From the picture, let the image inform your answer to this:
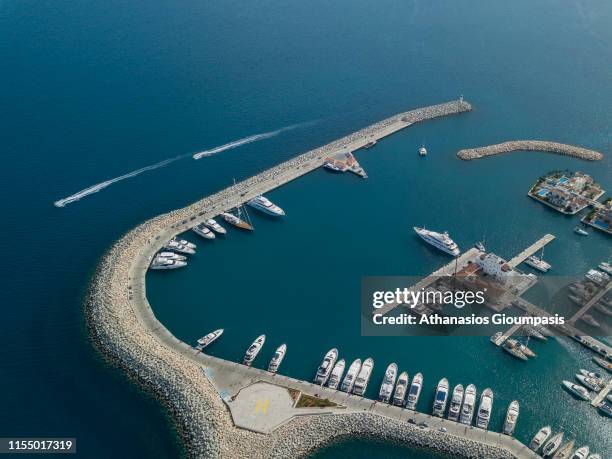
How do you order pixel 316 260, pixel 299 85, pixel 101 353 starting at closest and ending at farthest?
pixel 101 353, pixel 316 260, pixel 299 85

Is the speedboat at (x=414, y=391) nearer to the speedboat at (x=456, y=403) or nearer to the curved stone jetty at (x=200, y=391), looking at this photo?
the curved stone jetty at (x=200, y=391)

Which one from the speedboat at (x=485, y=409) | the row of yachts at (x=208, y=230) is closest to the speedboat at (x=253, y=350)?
the row of yachts at (x=208, y=230)

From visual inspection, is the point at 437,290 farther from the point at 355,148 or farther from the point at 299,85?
the point at 299,85

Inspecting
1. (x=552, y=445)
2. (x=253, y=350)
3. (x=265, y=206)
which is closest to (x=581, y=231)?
(x=552, y=445)

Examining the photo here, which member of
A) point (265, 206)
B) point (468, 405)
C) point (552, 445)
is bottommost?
point (552, 445)

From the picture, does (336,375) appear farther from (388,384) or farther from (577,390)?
(577,390)

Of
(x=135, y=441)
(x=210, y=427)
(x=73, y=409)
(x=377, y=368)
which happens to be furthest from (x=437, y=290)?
(x=73, y=409)
